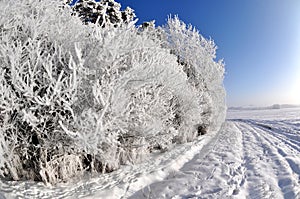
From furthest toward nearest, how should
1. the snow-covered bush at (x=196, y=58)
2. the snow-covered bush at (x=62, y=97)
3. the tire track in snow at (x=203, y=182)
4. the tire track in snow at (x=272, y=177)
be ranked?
1. the snow-covered bush at (x=196, y=58)
2. the tire track in snow at (x=203, y=182)
3. the tire track in snow at (x=272, y=177)
4. the snow-covered bush at (x=62, y=97)

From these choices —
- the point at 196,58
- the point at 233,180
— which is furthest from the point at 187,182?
the point at 196,58

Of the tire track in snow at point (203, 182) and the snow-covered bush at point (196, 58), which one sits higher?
the snow-covered bush at point (196, 58)

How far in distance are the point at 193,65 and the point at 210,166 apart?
476 inches

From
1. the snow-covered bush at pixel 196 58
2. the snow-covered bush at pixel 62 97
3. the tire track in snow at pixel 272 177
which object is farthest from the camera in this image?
the snow-covered bush at pixel 196 58

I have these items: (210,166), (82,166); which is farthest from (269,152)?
(82,166)

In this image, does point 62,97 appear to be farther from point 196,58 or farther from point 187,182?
point 196,58

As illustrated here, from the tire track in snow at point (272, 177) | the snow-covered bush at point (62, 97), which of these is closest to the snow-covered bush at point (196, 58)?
the tire track in snow at point (272, 177)

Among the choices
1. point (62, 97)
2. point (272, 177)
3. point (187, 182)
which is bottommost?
point (272, 177)

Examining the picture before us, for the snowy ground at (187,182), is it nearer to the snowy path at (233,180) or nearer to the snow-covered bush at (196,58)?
the snowy path at (233,180)

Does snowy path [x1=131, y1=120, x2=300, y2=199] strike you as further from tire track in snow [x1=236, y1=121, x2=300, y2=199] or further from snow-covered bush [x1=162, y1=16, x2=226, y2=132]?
snow-covered bush [x1=162, y1=16, x2=226, y2=132]

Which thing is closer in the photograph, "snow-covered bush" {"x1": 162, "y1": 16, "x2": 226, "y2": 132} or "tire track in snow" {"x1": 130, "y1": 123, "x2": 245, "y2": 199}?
"tire track in snow" {"x1": 130, "y1": 123, "x2": 245, "y2": 199}

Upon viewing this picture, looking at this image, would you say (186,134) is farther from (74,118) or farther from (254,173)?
(74,118)

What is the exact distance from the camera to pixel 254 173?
5906mm

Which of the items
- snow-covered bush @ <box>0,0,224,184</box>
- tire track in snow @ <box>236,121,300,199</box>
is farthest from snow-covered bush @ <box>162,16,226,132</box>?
snow-covered bush @ <box>0,0,224,184</box>
